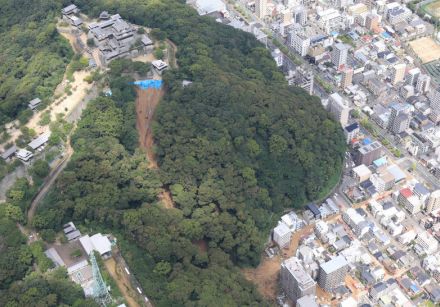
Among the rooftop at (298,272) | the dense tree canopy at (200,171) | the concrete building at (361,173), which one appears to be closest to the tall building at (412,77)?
the dense tree canopy at (200,171)

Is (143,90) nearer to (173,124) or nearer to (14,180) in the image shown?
(173,124)

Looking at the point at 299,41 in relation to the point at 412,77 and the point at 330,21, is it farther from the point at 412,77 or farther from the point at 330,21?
the point at 412,77

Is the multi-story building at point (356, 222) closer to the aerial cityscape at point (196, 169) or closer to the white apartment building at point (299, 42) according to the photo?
the aerial cityscape at point (196, 169)

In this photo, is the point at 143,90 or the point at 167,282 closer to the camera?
the point at 167,282

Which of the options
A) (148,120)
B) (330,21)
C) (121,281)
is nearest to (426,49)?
(330,21)

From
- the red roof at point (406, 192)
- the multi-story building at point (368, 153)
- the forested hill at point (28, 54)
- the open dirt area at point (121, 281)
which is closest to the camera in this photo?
the open dirt area at point (121, 281)

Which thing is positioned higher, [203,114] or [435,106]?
[203,114]

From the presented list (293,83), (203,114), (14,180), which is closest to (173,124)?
(203,114)
